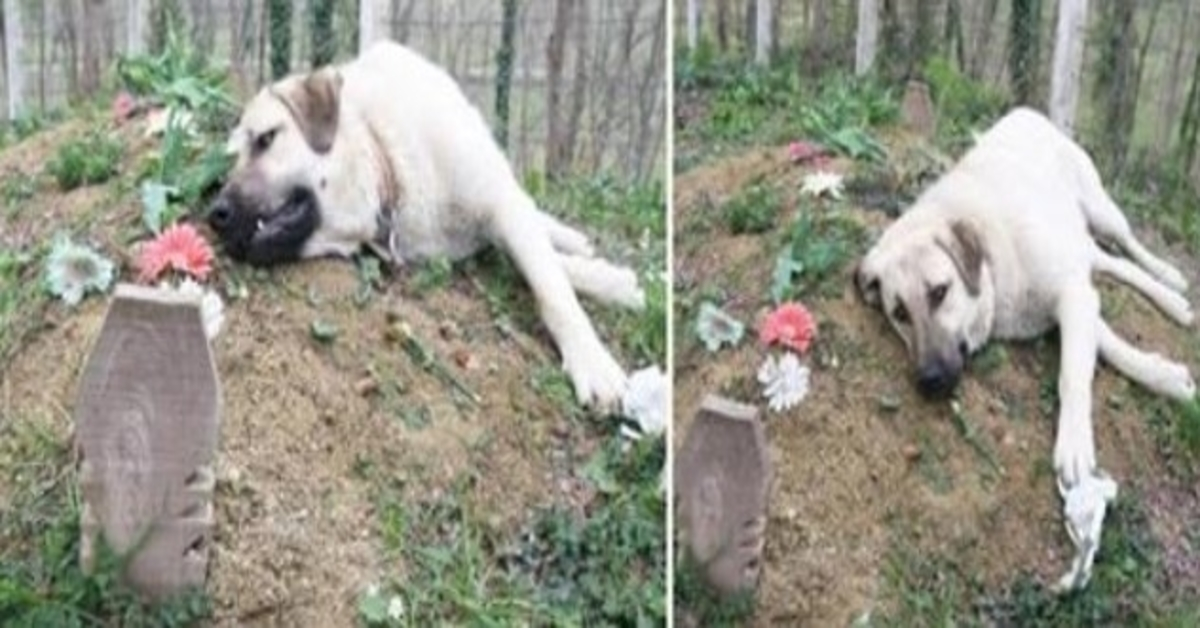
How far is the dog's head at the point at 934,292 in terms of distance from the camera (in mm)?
1433

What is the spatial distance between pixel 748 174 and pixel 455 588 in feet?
1.54

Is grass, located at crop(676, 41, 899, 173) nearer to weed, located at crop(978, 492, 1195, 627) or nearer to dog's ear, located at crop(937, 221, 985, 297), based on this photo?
dog's ear, located at crop(937, 221, 985, 297)

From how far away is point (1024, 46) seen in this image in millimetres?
1471

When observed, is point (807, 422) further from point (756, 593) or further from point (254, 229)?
point (254, 229)

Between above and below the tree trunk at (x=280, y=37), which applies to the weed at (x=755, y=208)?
below

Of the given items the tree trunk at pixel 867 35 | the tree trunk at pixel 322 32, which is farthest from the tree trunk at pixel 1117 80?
the tree trunk at pixel 322 32

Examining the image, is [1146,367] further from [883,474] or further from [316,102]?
[316,102]

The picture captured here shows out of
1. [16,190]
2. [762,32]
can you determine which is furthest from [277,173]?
[762,32]

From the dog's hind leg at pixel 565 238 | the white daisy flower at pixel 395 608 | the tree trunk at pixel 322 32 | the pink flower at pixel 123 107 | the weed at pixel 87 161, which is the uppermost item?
the tree trunk at pixel 322 32

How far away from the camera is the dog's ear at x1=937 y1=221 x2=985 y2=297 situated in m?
1.45

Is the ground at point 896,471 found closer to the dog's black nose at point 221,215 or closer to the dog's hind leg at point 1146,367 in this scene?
the dog's hind leg at point 1146,367

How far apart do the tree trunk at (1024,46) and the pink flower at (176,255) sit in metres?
0.73

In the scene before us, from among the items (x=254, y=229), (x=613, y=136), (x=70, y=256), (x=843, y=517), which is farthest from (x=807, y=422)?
(x=70, y=256)

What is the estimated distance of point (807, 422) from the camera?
4.78ft
